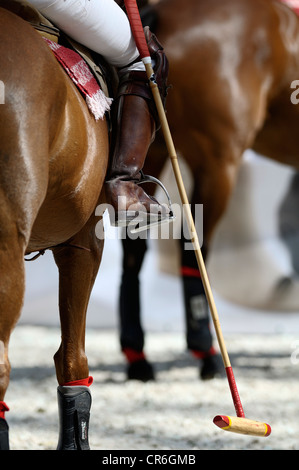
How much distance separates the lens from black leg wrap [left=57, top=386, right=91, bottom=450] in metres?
2.12

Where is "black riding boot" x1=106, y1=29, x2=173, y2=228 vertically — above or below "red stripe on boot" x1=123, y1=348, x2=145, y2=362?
above

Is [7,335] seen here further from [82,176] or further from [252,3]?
[252,3]

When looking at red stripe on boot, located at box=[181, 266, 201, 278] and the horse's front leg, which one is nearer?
the horse's front leg

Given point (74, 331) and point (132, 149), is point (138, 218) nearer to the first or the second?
point (132, 149)

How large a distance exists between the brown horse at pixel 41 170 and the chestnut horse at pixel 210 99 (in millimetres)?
1424

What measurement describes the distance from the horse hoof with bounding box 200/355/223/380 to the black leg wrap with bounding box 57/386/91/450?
5.46 ft

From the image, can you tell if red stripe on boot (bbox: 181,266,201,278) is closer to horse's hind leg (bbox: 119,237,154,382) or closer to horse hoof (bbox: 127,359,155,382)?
horse's hind leg (bbox: 119,237,154,382)

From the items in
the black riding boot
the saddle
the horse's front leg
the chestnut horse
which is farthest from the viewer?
the chestnut horse

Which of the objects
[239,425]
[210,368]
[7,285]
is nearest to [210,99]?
[210,368]

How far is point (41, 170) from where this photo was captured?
59.0 inches

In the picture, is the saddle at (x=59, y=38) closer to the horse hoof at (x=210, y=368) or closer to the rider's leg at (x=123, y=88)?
the rider's leg at (x=123, y=88)

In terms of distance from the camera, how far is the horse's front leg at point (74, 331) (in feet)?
6.88

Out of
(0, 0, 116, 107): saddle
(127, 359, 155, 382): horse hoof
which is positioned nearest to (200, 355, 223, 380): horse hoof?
(127, 359, 155, 382): horse hoof

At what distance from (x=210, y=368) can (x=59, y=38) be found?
2.30 metres
